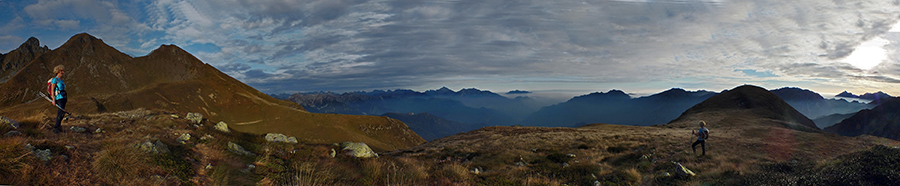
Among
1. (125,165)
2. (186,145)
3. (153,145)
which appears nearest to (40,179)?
(125,165)

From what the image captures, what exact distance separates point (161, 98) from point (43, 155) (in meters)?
161

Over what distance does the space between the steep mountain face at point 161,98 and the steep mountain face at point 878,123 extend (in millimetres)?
171754

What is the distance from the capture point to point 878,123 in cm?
10750

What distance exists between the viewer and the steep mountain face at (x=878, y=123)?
10038cm

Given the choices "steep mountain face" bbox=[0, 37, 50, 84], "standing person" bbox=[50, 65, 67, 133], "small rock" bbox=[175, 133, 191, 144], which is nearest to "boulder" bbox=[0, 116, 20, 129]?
"standing person" bbox=[50, 65, 67, 133]

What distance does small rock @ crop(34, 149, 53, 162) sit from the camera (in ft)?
18.9

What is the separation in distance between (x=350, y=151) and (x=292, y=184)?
5388mm

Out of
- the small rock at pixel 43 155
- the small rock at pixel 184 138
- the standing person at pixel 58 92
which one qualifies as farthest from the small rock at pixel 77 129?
the small rock at pixel 43 155

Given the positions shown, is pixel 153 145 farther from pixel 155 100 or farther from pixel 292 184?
pixel 155 100

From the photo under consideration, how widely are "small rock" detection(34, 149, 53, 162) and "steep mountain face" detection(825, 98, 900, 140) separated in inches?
6875

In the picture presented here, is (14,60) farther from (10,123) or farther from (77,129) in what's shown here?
(10,123)

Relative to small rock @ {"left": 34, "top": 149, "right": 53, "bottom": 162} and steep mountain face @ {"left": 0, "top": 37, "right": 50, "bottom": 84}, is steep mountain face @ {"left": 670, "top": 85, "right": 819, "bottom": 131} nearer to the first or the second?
small rock @ {"left": 34, "top": 149, "right": 53, "bottom": 162}

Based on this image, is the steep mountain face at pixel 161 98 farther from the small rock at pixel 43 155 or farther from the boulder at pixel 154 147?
the small rock at pixel 43 155

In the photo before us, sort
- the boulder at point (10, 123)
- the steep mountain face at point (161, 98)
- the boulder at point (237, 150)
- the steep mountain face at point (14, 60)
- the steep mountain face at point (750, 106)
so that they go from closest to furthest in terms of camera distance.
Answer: the boulder at point (10, 123) → the boulder at point (237, 150) → the steep mountain face at point (750, 106) → the steep mountain face at point (161, 98) → the steep mountain face at point (14, 60)
